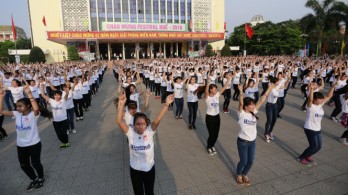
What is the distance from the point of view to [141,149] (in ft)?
9.61

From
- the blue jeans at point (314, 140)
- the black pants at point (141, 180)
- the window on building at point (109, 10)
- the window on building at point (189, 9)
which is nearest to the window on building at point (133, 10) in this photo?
the window on building at point (109, 10)

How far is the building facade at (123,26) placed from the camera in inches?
1436

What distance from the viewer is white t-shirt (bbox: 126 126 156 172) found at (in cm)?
293

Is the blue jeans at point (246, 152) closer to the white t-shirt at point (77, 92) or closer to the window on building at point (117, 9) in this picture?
the white t-shirt at point (77, 92)

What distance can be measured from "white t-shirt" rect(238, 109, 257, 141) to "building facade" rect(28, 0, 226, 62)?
1195 inches

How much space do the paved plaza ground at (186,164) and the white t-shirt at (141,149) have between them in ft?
4.07

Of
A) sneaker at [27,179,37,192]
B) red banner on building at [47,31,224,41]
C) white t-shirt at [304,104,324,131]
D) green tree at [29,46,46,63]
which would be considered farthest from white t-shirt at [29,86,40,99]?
green tree at [29,46,46,63]

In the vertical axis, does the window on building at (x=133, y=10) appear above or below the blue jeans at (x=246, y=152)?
above

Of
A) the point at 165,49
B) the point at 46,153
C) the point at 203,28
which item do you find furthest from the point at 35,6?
the point at 46,153

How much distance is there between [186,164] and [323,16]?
33.0 meters

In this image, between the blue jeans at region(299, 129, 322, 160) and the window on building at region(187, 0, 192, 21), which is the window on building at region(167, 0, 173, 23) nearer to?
the window on building at region(187, 0, 192, 21)

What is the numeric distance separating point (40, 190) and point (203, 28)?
46.8 metres

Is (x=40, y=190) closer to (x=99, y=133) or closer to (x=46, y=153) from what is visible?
(x=46, y=153)

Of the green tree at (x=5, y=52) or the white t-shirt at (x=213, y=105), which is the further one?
the green tree at (x=5, y=52)
